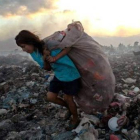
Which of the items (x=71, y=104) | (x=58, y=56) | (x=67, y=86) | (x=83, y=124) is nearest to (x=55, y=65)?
(x=58, y=56)

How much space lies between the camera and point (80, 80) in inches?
118

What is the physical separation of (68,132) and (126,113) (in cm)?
82

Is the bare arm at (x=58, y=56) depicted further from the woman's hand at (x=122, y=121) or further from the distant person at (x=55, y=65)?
the woman's hand at (x=122, y=121)

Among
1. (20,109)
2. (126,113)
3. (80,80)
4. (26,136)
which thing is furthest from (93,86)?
(20,109)

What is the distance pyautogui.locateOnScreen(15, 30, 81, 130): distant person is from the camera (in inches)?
107

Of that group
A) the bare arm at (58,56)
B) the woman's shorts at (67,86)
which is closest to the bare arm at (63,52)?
the bare arm at (58,56)

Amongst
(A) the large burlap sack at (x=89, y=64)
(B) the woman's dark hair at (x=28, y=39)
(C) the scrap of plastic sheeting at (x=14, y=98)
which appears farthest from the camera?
(C) the scrap of plastic sheeting at (x=14, y=98)

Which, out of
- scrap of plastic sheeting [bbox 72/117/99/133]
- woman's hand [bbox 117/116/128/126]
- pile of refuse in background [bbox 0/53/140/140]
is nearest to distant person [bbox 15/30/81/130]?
scrap of plastic sheeting [bbox 72/117/99/133]

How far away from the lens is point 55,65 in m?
2.84

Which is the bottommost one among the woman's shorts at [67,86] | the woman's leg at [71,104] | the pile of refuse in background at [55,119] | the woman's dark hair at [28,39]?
the pile of refuse in background at [55,119]

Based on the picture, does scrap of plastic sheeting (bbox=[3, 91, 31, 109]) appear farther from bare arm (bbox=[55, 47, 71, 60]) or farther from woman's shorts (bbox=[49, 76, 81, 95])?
bare arm (bbox=[55, 47, 71, 60])

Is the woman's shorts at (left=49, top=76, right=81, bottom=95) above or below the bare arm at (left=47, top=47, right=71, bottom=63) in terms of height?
below

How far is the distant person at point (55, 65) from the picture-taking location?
107 inches

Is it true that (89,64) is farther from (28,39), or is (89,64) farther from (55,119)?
(55,119)
